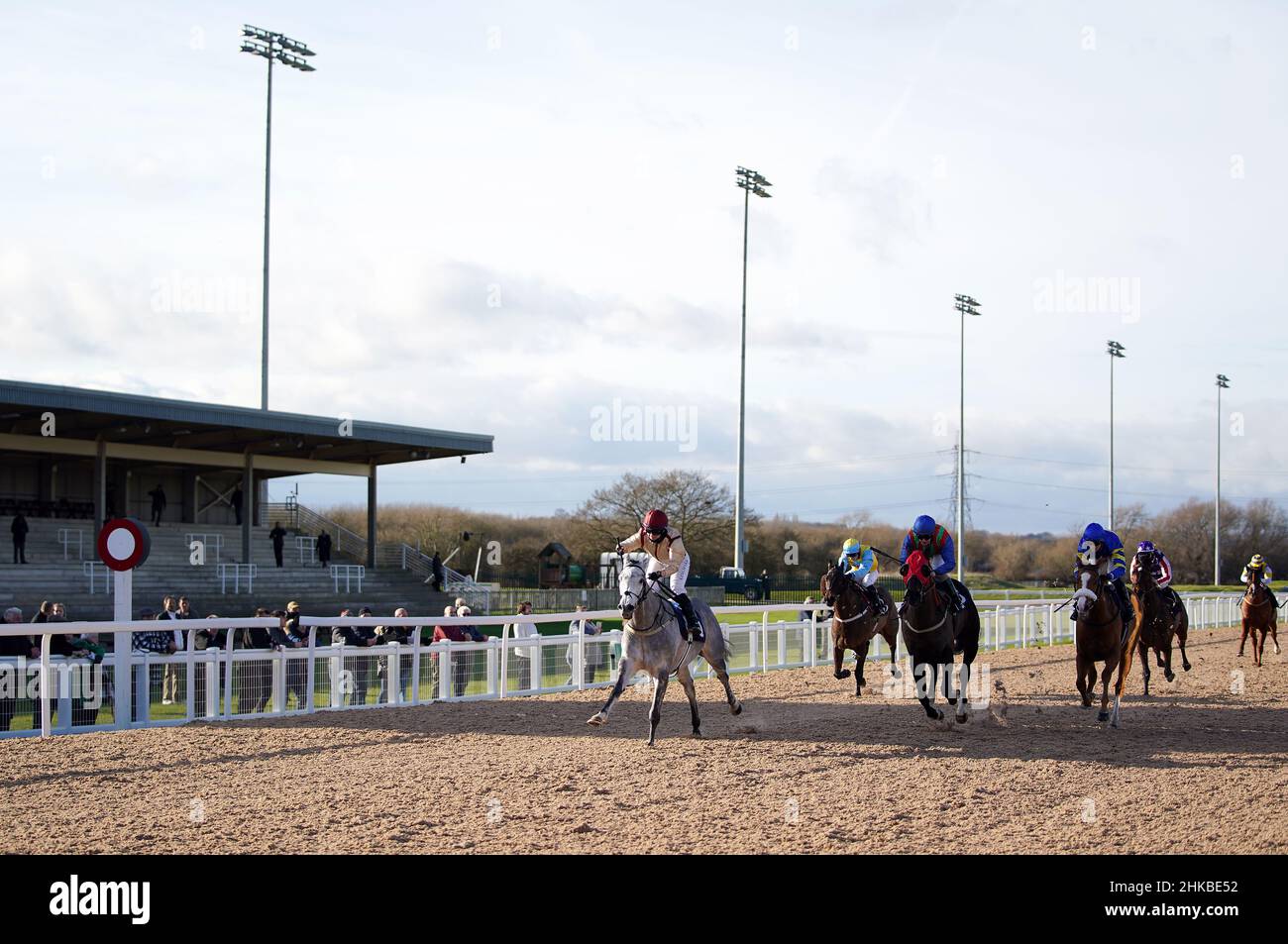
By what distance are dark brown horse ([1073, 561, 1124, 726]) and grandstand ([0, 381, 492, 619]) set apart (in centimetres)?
1989

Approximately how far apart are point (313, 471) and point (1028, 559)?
1804 inches

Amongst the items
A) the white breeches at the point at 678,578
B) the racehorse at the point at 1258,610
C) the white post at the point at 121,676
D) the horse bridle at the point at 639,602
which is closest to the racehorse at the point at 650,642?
the horse bridle at the point at 639,602

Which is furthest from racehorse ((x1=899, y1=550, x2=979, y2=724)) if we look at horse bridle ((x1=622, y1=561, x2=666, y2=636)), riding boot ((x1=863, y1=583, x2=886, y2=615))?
riding boot ((x1=863, y1=583, x2=886, y2=615))

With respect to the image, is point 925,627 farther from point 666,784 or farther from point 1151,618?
point 1151,618

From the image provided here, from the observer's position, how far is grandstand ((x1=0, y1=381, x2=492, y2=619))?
2775 centimetres

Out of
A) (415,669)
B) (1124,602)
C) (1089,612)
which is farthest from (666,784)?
(415,669)

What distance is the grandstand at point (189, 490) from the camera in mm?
27750

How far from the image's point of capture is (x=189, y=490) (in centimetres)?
4003

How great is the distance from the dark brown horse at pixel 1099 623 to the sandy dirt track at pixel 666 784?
0.62 m

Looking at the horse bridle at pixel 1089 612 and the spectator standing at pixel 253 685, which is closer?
the horse bridle at pixel 1089 612

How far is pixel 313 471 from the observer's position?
38844 mm

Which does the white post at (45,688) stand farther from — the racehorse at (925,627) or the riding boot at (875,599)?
the riding boot at (875,599)

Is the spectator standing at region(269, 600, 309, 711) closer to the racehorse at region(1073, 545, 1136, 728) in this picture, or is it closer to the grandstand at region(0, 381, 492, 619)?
the racehorse at region(1073, 545, 1136, 728)
